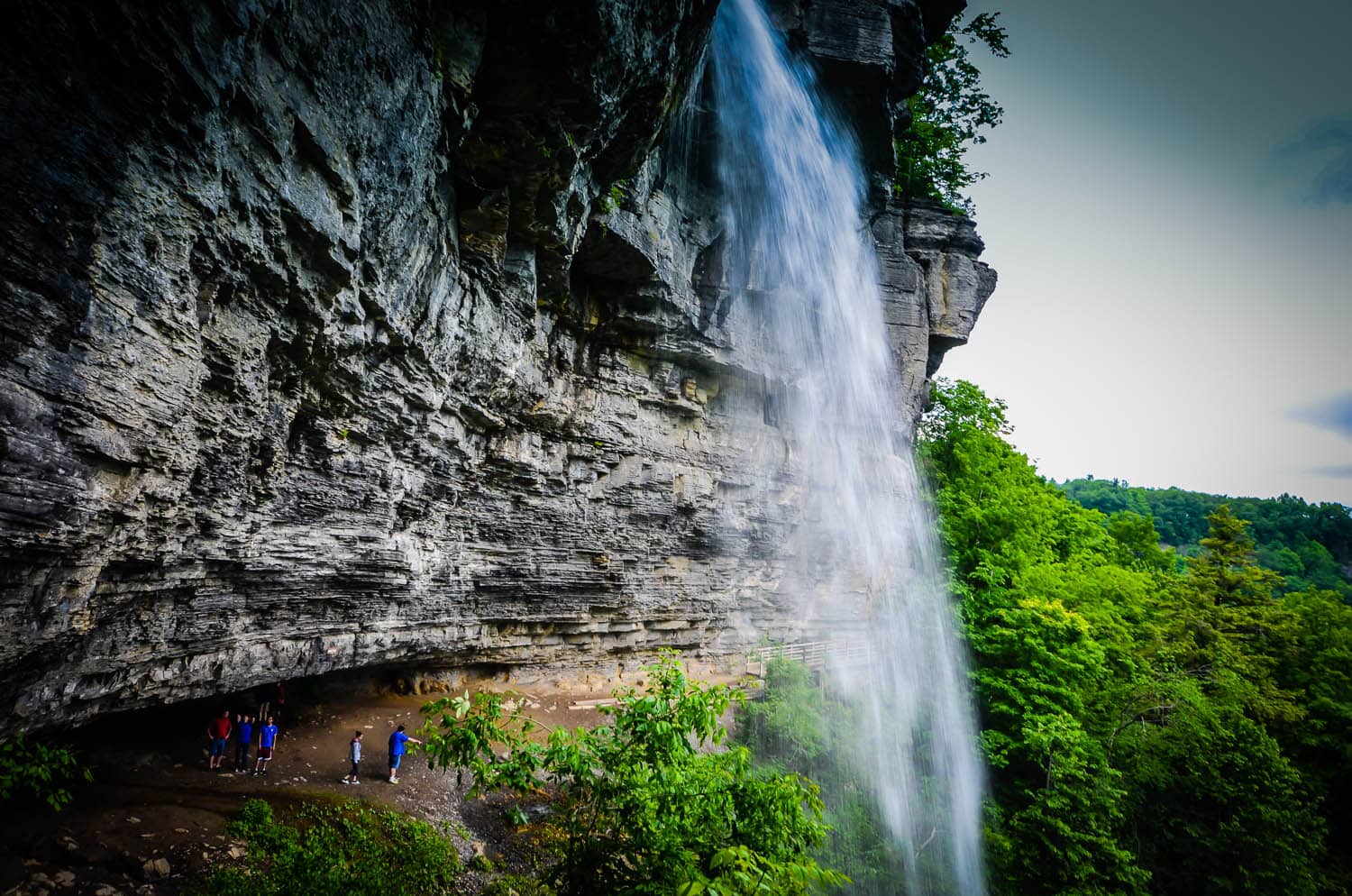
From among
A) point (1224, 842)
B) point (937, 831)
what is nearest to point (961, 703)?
point (937, 831)

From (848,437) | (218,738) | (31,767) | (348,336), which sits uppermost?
(848,437)

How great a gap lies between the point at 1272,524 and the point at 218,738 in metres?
96.9

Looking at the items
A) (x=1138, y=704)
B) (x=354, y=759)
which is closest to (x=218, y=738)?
(x=354, y=759)

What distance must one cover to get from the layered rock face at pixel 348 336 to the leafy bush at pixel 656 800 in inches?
157

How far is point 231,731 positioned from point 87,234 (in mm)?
9514

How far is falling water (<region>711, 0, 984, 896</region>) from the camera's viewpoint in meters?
14.3

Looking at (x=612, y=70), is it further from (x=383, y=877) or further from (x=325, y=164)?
(x=383, y=877)

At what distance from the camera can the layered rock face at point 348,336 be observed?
4527 millimetres

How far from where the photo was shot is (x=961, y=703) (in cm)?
1650

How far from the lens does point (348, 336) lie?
7.25 m

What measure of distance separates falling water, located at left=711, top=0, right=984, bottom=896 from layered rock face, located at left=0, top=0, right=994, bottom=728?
1679 millimetres

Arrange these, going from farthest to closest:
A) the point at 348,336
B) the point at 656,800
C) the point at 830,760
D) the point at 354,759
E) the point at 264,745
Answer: the point at 830,760 < the point at 354,759 < the point at 264,745 < the point at 348,336 < the point at 656,800

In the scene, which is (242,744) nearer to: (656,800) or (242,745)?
(242,745)

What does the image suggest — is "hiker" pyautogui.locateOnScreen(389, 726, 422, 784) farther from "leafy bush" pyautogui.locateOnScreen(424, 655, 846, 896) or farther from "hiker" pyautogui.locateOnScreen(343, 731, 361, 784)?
"leafy bush" pyautogui.locateOnScreen(424, 655, 846, 896)
